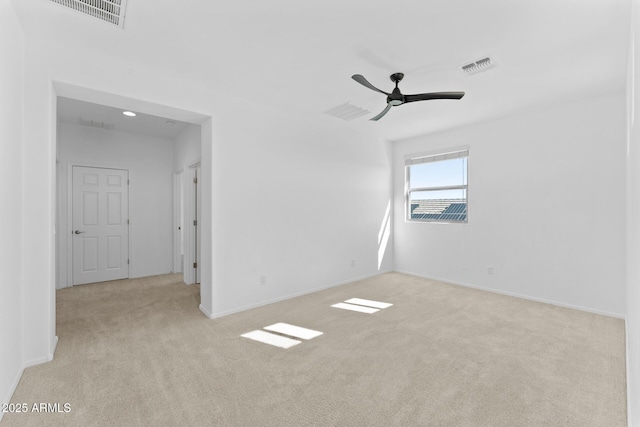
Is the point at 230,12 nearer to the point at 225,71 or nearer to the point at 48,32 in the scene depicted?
the point at 225,71

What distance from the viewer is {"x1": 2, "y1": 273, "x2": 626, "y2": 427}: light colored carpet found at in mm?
1833

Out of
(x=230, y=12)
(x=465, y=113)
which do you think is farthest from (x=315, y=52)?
(x=465, y=113)

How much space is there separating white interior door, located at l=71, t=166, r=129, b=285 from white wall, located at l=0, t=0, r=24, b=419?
3.24 m

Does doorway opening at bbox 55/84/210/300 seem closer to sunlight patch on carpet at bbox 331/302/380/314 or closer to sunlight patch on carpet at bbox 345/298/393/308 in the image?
sunlight patch on carpet at bbox 331/302/380/314

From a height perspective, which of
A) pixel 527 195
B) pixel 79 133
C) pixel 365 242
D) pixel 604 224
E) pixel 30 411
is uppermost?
pixel 79 133

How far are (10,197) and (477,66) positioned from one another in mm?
3989

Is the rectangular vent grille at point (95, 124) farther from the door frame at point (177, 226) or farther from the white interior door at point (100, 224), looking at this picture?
the door frame at point (177, 226)

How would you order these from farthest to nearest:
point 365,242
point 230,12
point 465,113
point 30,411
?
point 365,242 → point 465,113 → point 230,12 → point 30,411

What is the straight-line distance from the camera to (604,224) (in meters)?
3.60

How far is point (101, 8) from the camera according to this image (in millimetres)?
2117

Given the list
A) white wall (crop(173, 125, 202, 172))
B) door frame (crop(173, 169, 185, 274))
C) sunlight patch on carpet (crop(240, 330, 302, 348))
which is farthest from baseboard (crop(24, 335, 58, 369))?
door frame (crop(173, 169, 185, 274))

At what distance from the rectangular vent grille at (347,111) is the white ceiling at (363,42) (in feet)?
1.39

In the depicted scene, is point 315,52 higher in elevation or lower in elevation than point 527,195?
higher

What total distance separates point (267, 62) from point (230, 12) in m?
0.73
